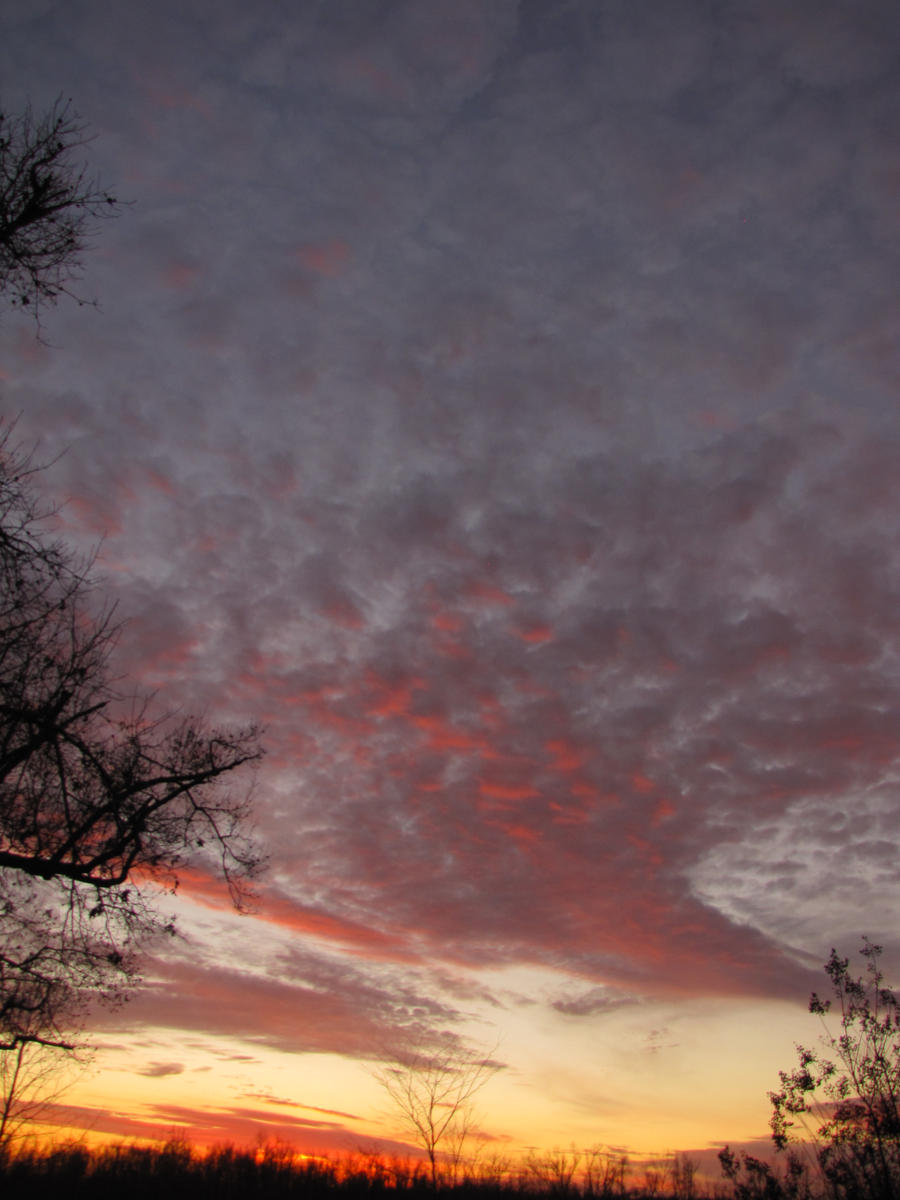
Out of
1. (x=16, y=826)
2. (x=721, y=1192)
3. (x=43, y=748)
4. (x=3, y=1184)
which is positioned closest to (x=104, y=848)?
(x=16, y=826)

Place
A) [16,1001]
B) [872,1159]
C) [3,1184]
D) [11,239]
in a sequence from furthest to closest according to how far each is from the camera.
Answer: [872,1159]
[3,1184]
[16,1001]
[11,239]

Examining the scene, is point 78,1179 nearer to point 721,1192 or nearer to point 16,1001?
point 16,1001

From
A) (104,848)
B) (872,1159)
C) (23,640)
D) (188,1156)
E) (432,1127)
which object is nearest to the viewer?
(23,640)

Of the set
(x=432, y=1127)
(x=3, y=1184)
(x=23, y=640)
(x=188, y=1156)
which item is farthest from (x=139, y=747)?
(x=432, y=1127)

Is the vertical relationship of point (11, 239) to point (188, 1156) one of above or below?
above

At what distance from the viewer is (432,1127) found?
76.9 ft

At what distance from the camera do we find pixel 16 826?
39.9 ft

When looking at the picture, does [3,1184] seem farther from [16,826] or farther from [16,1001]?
[16,826]

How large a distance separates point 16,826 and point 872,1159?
68.0 ft

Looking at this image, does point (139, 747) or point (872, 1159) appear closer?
point (139, 747)

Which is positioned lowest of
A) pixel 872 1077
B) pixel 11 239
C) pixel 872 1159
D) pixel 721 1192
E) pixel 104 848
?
pixel 721 1192

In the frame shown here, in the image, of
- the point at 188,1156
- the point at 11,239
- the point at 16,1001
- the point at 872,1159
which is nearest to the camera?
the point at 11,239

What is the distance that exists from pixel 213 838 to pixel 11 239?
9951mm

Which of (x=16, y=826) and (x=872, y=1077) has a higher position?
(x=16, y=826)
